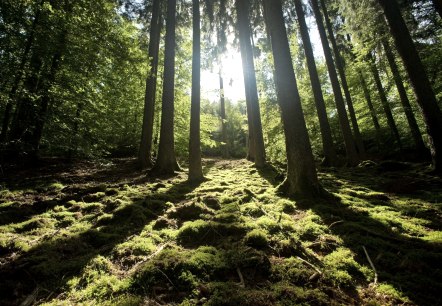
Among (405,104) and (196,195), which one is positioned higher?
(405,104)

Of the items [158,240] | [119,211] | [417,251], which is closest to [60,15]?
[119,211]

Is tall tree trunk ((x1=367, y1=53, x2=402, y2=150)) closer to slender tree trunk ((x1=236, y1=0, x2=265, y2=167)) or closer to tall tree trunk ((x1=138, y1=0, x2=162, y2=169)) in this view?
slender tree trunk ((x1=236, y1=0, x2=265, y2=167))

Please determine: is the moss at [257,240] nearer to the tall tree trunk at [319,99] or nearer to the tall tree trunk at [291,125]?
the tall tree trunk at [291,125]

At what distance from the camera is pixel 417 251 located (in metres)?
3.50

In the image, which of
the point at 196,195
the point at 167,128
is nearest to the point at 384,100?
the point at 167,128

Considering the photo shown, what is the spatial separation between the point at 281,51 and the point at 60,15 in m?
5.68

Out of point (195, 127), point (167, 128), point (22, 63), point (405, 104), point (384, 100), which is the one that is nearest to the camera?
point (22, 63)

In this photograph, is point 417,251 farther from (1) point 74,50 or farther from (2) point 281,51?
(1) point 74,50

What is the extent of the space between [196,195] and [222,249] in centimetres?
340

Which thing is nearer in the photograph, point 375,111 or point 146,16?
point 146,16

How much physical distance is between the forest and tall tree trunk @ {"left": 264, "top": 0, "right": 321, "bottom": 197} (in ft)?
0.11

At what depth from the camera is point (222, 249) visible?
370cm

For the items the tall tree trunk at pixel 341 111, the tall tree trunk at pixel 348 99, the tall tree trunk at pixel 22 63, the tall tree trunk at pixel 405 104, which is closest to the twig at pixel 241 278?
the tall tree trunk at pixel 22 63

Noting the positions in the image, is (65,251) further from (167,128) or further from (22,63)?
(167,128)
